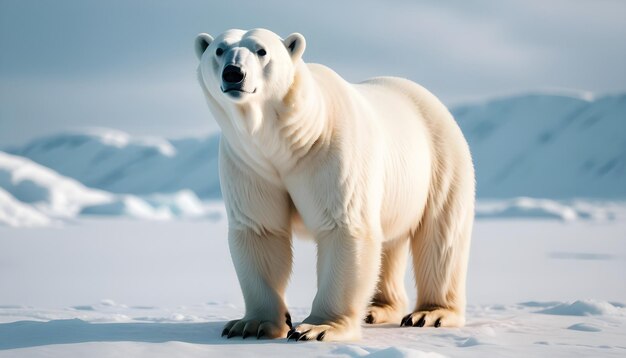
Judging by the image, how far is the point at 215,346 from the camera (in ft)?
11.3

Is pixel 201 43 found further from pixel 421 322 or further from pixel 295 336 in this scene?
pixel 421 322

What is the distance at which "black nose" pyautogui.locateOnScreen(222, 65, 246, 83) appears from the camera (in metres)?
3.21

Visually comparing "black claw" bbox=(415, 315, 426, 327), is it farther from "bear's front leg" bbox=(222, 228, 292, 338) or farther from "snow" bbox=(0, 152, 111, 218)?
"snow" bbox=(0, 152, 111, 218)

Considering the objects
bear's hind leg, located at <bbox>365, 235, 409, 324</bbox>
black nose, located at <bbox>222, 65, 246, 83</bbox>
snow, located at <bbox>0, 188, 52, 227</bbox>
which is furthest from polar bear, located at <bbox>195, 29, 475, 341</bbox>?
snow, located at <bbox>0, 188, 52, 227</bbox>

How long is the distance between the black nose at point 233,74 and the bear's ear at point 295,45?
42 centimetres

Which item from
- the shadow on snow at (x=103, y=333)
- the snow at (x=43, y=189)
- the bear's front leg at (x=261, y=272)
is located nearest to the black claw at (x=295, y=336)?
the shadow on snow at (x=103, y=333)

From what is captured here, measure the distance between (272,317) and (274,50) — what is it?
53.6 inches

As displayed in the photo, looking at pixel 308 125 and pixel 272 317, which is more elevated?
pixel 308 125

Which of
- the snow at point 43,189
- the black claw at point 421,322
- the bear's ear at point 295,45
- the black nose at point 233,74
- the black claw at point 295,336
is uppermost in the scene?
the snow at point 43,189

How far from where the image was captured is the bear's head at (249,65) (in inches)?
128

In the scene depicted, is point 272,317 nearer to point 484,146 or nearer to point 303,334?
point 303,334

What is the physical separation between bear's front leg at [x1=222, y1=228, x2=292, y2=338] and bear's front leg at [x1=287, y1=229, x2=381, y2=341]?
0.77 ft

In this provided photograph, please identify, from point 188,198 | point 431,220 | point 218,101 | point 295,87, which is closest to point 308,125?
point 295,87

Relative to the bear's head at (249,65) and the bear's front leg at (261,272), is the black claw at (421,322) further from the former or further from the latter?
the bear's head at (249,65)
